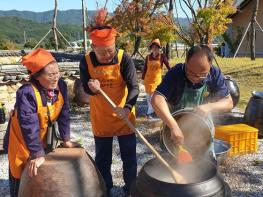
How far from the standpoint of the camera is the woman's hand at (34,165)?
8.45 feet

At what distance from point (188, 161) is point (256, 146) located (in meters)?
3.43

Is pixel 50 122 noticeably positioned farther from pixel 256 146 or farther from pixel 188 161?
pixel 256 146

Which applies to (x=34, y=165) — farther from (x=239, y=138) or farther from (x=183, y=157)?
(x=239, y=138)

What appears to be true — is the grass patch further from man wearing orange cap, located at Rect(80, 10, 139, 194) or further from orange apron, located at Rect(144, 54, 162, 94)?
man wearing orange cap, located at Rect(80, 10, 139, 194)

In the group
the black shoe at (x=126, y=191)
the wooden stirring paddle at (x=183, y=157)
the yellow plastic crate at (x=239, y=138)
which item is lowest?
the black shoe at (x=126, y=191)

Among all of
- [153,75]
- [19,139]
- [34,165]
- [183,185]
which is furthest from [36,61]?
[153,75]

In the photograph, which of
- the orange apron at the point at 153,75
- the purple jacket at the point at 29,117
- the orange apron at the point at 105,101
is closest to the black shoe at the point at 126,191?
the orange apron at the point at 105,101

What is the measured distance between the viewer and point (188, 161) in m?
2.50

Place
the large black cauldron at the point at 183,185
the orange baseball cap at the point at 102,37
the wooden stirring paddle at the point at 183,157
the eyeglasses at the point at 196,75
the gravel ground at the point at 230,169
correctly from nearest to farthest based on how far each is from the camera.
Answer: the large black cauldron at the point at 183,185
the wooden stirring paddle at the point at 183,157
the eyeglasses at the point at 196,75
the orange baseball cap at the point at 102,37
the gravel ground at the point at 230,169

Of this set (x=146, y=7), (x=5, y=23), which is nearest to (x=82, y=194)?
(x=146, y=7)

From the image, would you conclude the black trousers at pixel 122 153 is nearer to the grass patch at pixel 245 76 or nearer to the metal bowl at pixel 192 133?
the metal bowl at pixel 192 133

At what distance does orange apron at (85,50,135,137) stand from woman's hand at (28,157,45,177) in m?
1.01

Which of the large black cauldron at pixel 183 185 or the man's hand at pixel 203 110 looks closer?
the large black cauldron at pixel 183 185

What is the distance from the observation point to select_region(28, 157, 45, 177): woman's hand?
8.45 ft
